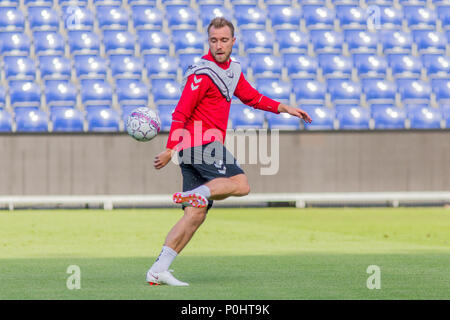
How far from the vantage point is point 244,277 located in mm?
8938

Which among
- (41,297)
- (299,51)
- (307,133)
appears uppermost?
(299,51)

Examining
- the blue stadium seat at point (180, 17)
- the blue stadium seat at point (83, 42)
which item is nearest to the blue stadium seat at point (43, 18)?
the blue stadium seat at point (83, 42)

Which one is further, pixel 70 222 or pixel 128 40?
pixel 128 40

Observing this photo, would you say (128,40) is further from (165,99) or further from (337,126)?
(337,126)

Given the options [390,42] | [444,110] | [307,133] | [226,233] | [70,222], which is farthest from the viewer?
[390,42]

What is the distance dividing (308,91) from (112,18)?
536 cm

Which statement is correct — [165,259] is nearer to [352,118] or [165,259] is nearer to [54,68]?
[352,118]

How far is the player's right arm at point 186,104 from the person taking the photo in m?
7.80

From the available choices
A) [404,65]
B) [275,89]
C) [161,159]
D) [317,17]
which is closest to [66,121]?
[275,89]

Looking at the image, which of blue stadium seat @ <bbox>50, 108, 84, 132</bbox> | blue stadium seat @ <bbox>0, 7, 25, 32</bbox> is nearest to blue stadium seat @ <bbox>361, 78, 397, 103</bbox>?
blue stadium seat @ <bbox>50, 108, 84, 132</bbox>

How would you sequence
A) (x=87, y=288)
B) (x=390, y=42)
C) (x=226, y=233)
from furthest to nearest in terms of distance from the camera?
(x=390, y=42) → (x=226, y=233) → (x=87, y=288)

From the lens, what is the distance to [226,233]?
15219 millimetres

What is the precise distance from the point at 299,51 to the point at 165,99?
157 inches

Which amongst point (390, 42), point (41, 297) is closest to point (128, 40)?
point (390, 42)
